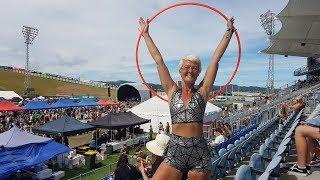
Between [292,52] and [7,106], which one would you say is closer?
[7,106]

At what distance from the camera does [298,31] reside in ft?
151

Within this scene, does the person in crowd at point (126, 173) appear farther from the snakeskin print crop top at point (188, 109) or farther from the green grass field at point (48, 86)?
the green grass field at point (48, 86)

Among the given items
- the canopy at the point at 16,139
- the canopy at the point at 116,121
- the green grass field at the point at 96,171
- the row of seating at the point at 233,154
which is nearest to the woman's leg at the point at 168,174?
the row of seating at the point at 233,154

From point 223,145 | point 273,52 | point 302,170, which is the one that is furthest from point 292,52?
point 302,170

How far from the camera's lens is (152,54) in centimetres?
389

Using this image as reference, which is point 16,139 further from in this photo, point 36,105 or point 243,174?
point 36,105

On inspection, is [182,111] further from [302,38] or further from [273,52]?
[273,52]

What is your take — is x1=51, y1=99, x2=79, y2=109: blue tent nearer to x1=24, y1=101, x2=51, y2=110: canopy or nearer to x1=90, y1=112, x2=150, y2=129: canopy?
x1=24, y1=101, x2=51, y2=110: canopy

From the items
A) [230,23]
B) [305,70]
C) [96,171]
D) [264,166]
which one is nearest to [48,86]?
[305,70]

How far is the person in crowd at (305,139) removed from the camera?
6.17 m

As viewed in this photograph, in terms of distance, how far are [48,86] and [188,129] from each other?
389ft

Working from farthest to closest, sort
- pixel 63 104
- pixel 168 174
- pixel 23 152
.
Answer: pixel 63 104, pixel 23 152, pixel 168 174

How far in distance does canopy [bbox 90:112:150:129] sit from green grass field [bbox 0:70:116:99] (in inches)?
3161

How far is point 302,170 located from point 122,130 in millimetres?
18501
